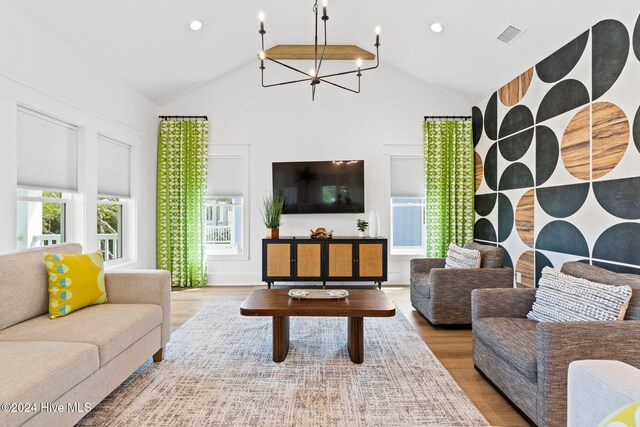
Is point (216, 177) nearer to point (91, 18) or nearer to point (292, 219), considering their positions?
point (292, 219)

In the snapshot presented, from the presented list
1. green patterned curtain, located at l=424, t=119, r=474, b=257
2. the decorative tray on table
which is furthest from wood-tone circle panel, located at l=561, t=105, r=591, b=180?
the decorative tray on table

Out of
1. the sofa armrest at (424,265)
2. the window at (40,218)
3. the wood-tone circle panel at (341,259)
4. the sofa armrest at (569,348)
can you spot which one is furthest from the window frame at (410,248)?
the window at (40,218)

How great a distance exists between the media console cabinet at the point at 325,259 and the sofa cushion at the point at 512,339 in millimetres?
2493

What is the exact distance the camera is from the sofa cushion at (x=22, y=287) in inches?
80.4

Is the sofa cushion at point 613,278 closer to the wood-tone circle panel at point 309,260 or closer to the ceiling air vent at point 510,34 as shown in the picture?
the ceiling air vent at point 510,34

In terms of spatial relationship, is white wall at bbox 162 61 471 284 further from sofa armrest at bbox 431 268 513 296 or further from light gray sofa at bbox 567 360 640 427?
light gray sofa at bbox 567 360 640 427

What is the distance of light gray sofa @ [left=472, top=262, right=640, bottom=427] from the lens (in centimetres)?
164

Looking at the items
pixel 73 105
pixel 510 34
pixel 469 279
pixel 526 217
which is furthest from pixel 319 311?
pixel 510 34

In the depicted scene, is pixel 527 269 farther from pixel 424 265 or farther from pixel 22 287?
pixel 22 287

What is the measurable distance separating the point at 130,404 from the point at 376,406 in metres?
1.38

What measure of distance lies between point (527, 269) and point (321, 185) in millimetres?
2750

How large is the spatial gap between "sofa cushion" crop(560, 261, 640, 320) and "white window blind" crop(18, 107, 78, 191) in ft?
13.8

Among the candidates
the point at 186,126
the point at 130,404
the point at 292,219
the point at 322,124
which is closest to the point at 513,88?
the point at 322,124

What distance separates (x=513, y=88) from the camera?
161 inches
